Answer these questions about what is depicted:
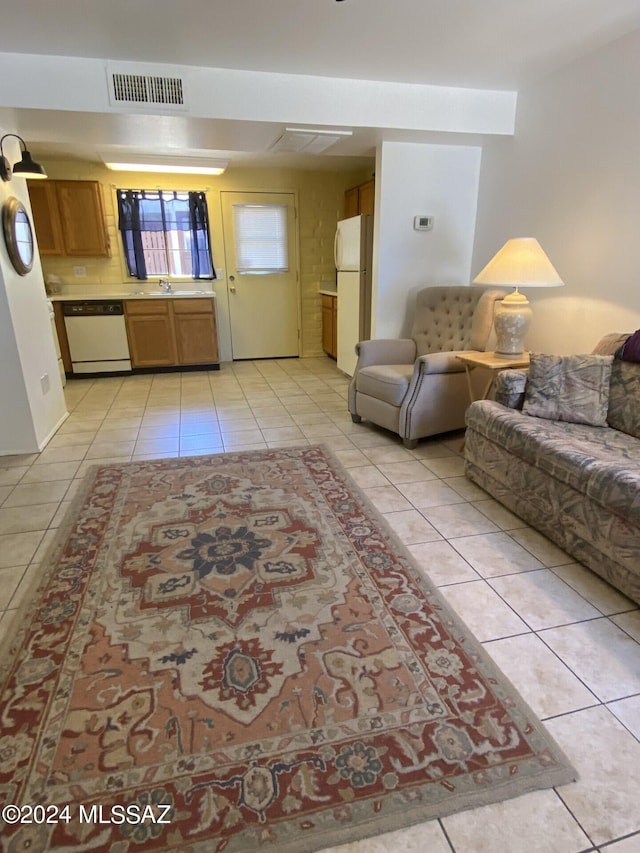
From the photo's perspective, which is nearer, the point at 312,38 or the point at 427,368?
the point at 312,38

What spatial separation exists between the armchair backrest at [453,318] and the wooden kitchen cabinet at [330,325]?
1865 millimetres

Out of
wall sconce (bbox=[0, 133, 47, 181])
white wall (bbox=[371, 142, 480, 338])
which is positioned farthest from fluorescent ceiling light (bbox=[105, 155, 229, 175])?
white wall (bbox=[371, 142, 480, 338])

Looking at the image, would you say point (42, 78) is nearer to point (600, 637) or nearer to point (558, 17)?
point (558, 17)

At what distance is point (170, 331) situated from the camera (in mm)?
5426

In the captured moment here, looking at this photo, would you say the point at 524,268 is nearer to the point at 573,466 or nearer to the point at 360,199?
the point at 573,466

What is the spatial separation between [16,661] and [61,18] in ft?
9.20

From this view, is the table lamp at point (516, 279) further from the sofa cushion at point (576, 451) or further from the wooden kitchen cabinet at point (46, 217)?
the wooden kitchen cabinet at point (46, 217)

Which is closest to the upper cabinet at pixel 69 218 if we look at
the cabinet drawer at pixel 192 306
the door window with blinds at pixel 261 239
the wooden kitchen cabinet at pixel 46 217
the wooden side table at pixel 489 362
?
the wooden kitchen cabinet at pixel 46 217

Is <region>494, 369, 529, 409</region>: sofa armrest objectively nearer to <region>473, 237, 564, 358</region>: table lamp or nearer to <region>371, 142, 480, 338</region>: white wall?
<region>473, 237, 564, 358</region>: table lamp

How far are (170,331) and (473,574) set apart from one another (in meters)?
4.50

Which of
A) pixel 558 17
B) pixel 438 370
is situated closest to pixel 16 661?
pixel 438 370

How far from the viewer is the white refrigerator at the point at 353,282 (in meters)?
4.35

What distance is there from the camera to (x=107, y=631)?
1.64m

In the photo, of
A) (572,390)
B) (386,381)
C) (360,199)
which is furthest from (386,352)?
(360,199)
